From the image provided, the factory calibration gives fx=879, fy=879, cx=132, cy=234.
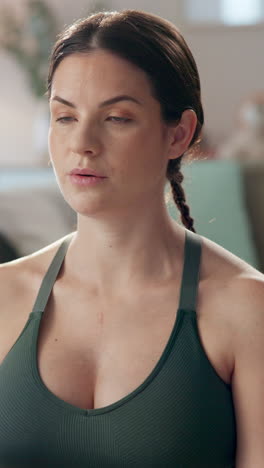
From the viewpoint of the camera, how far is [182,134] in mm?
1275

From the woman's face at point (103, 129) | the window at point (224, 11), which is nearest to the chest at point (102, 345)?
the woman's face at point (103, 129)

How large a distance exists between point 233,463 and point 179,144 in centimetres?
46

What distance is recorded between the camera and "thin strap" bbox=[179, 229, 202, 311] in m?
1.24

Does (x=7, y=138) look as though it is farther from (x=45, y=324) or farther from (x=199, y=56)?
(x=45, y=324)

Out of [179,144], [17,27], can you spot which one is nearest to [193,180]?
[179,144]

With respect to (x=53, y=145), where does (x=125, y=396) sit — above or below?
below

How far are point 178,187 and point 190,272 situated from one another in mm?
220

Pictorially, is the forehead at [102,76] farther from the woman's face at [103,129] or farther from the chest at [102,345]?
the chest at [102,345]

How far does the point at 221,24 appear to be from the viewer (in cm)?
586

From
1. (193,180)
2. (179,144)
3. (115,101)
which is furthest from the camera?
(193,180)

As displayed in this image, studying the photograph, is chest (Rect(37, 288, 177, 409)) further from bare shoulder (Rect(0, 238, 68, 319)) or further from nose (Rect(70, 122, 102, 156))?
nose (Rect(70, 122, 102, 156))

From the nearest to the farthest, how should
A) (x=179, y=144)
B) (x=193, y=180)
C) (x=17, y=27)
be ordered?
(x=179, y=144) < (x=193, y=180) < (x=17, y=27)

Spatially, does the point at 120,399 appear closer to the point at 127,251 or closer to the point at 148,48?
the point at 127,251

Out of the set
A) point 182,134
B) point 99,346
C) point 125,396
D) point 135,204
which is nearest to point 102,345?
point 99,346
